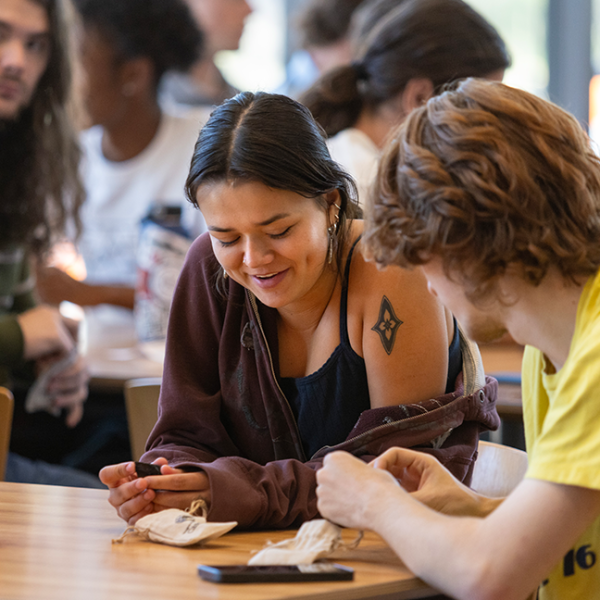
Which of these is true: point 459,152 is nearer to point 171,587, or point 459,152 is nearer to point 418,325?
point 418,325

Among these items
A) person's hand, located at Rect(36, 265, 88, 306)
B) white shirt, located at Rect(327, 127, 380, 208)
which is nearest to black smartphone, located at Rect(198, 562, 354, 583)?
white shirt, located at Rect(327, 127, 380, 208)

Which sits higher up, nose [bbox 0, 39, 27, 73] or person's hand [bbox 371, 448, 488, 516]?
nose [bbox 0, 39, 27, 73]

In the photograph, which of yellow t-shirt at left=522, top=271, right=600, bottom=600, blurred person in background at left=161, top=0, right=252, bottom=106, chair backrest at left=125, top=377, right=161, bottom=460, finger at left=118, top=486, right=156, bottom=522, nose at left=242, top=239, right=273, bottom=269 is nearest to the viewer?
yellow t-shirt at left=522, top=271, right=600, bottom=600

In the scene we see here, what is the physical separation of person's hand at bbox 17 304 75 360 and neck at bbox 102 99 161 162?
44.0 inches

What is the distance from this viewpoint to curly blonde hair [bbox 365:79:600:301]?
918 mm

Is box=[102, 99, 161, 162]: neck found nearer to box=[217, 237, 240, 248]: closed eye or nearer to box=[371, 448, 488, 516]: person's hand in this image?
box=[217, 237, 240, 248]: closed eye

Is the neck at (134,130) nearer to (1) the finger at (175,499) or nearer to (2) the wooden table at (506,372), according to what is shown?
(2) the wooden table at (506,372)

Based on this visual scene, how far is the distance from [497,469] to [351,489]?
0.45 meters

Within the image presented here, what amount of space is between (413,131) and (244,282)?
0.44 m

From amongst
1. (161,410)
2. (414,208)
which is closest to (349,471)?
(414,208)

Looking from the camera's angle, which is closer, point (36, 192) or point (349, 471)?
point (349, 471)

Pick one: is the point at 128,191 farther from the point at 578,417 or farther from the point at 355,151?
the point at 578,417

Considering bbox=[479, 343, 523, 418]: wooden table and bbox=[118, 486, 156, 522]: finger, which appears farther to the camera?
bbox=[479, 343, 523, 418]: wooden table

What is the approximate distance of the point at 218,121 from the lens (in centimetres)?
129
